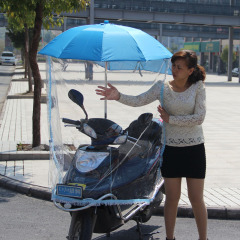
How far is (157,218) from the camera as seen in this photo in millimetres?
5855

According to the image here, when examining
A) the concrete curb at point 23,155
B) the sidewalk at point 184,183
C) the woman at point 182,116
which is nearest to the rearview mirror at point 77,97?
the woman at point 182,116

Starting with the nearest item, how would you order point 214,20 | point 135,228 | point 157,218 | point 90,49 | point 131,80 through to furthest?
point 90,49 < point 131,80 < point 135,228 < point 157,218 < point 214,20

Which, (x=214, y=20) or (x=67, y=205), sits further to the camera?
(x=214, y=20)

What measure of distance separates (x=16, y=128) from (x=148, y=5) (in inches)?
1287

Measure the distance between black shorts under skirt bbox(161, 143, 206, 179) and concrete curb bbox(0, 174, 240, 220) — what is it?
1.65 meters

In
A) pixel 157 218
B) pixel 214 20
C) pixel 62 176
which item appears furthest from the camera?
pixel 214 20

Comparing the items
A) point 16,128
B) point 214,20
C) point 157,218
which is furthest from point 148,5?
point 157,218

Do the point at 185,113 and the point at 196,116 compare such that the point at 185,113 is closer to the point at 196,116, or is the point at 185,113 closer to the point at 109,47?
the point at 196,116

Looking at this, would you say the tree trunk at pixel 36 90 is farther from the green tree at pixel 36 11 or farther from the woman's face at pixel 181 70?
the woman's face at pixel 181 70

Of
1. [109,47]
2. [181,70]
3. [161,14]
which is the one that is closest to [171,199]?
[181,70]

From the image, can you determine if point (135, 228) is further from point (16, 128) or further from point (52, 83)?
point (16, 128)

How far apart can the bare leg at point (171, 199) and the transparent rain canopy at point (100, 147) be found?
19cm

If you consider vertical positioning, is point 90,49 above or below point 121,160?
above

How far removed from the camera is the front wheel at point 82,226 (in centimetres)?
399
